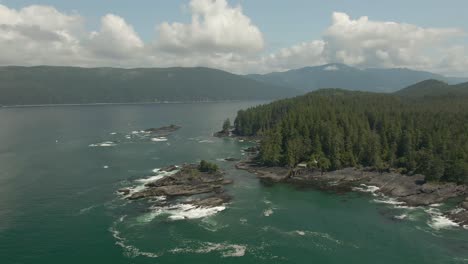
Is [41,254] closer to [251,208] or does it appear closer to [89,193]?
[89,193]

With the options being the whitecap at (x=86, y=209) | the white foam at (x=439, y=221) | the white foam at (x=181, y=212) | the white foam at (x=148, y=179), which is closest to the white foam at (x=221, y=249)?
the white foam at (x=181, y=212)

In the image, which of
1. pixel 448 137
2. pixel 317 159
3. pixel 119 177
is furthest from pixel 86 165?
pixel 448 137

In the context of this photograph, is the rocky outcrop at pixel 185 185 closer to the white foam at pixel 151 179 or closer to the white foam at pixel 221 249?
the white foam at pixel 151 179

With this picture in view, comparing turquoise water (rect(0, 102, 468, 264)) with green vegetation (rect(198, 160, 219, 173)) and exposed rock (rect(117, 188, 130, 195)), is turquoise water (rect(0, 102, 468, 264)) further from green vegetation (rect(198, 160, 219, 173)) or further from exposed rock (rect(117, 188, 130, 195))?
green vegetation (rect(198, 160, 219, 173))

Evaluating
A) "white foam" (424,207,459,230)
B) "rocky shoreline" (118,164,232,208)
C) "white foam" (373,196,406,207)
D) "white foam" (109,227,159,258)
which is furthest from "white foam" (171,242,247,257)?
"white foam" (373,196,406,207)

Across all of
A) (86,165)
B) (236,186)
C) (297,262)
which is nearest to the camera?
(297,262)

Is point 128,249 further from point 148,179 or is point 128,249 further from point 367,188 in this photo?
point 367,188
